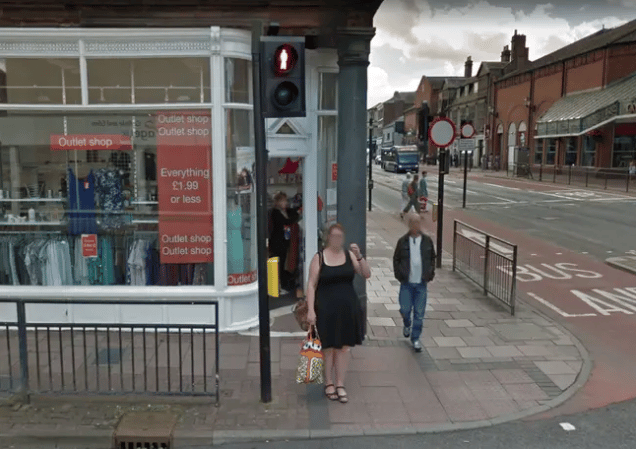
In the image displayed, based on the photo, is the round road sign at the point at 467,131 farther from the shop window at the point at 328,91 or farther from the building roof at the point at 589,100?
the building roof at the point at 589,100

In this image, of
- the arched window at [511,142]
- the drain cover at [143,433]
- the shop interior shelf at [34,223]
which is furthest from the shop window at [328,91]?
the arched window at [511,142]

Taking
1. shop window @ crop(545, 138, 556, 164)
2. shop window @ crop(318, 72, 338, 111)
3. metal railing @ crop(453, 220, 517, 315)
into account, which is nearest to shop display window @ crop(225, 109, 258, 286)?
shop window @ crop(318, 72, 338, 111)

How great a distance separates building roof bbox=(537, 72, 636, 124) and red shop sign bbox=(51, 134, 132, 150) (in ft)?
114

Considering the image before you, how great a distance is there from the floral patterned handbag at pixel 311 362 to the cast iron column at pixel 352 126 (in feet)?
6.07

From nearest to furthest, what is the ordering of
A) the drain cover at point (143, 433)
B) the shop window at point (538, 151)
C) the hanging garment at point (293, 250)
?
1. the drain cover at point (143, 433)
2. the hanging garment at point (293, 250)
3. the shop window at point (538, 151)

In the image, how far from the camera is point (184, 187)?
6969 mm

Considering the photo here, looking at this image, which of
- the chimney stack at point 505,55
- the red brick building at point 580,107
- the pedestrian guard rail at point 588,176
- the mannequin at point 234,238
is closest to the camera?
the mannequin at point 234,238

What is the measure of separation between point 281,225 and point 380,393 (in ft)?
11.4

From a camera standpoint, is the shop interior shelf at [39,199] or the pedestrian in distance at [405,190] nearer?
the shop interior shelf at [39,199]

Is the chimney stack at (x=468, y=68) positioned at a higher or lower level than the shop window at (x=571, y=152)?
higher

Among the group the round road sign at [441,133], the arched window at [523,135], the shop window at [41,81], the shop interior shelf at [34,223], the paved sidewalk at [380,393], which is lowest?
the paved sidewalk at [380,393]

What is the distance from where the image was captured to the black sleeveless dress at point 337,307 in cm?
507

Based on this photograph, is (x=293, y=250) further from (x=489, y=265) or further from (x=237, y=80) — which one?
(x=489, y=265)

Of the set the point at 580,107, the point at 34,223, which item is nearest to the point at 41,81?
the point at 34,223
